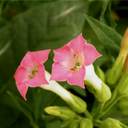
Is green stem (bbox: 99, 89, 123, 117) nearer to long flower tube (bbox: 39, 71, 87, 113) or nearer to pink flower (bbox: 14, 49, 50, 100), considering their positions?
long flower tube (bbox: 39, 71, 87, 113)

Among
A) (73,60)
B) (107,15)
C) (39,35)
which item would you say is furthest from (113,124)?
(39,35)

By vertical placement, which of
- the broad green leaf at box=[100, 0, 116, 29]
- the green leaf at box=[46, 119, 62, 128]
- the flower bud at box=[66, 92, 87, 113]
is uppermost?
the broad green leaf at box=[100, 0, 116, 29]

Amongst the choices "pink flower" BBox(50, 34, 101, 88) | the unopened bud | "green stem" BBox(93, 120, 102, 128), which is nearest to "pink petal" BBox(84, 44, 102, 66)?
"pink flower" BBox(50, 34, 101, 88)

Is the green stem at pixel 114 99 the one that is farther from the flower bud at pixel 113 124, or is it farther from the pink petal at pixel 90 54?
the pink petal at pixel 90 54

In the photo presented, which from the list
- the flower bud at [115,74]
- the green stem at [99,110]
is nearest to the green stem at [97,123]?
the green stem at [99,110]

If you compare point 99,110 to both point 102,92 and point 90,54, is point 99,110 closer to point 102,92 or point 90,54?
point 102,92

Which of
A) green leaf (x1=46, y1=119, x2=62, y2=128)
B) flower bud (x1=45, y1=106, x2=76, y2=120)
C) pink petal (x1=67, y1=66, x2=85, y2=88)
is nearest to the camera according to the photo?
pink petal (x1=67, y1=66, x2=85, y2=88)

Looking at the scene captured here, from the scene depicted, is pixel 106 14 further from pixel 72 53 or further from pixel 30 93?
pixel 30 93

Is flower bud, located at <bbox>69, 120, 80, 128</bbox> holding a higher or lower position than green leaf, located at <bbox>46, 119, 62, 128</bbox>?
higher

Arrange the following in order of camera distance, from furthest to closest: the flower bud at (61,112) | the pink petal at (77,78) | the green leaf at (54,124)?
the green leaf at (54,124), the flower bud at (61,112), the pink petal at (77,78)
